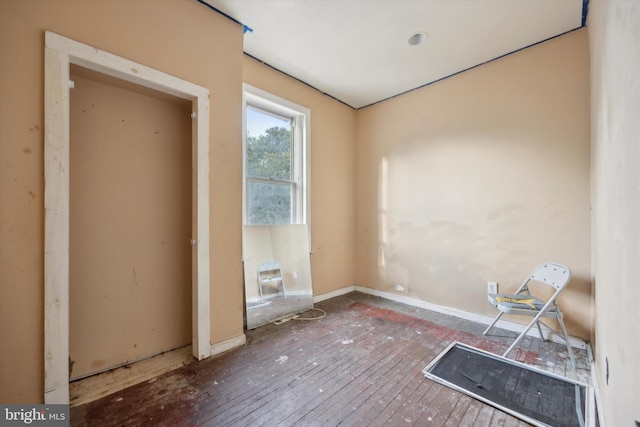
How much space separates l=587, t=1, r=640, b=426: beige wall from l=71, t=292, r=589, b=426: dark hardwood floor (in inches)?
26.6

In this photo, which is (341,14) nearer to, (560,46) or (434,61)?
(434,61)

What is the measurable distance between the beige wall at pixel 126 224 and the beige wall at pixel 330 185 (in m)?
1.54

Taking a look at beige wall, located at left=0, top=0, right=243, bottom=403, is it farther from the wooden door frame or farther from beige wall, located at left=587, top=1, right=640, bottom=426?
beige wall, located at left=587, top=1, right=640, bottom=426

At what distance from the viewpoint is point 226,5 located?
7.24ft

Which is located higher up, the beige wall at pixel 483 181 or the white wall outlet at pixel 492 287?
the beige wall at pixel 483 181

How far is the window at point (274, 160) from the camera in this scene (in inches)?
119

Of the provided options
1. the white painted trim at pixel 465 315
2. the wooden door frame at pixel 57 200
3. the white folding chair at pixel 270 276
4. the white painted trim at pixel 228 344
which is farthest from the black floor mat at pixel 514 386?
the wooden door frame at pixel 57 200

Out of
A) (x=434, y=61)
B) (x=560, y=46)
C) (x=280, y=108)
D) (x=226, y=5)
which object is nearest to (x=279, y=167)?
(x=280, y=108)

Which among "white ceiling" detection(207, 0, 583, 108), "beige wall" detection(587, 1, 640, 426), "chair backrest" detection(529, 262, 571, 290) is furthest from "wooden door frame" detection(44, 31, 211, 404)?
"chair backrest" detection(529, 262, 571, 290)

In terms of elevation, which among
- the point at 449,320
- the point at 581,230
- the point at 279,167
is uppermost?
the point at 279,167

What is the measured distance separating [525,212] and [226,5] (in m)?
3.35

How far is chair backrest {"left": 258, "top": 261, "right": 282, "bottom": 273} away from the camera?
9.84 ft

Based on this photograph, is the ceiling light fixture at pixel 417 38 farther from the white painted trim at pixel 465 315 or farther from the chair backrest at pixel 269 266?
the white painted trim at pixel 465 315

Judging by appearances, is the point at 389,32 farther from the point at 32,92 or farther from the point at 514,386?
the point at 514,386
